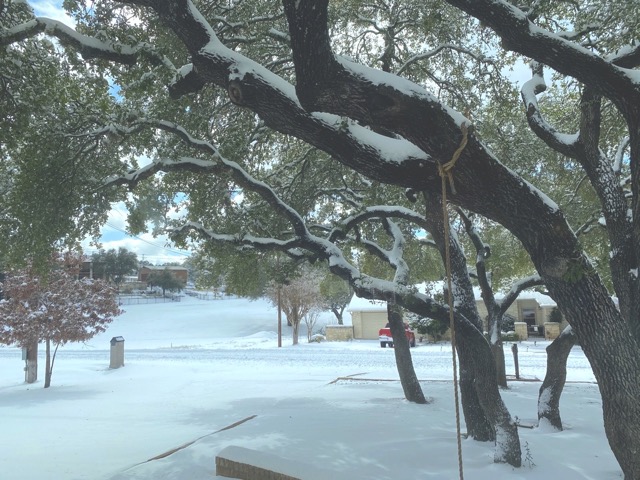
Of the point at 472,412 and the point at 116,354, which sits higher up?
the point at 472,412

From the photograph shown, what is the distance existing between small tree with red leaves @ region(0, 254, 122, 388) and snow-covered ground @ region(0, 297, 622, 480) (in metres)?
1.56

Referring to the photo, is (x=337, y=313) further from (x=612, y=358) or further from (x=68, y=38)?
(x=612, y=358)

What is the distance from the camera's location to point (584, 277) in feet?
14.2

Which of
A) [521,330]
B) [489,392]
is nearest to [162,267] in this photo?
[521,330]

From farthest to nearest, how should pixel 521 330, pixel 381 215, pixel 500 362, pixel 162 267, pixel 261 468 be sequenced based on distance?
pixel 162 267 < pixel 521 330 < pixel 500 362 < pixel 381 215 < pixel 261 468

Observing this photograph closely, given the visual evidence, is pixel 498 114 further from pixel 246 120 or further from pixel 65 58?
pixel 65 58

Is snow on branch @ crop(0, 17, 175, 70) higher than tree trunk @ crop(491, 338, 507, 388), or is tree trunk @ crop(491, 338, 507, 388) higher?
snow on branch @ crop(0, 17, 175, 70)

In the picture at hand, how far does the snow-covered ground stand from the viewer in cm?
632

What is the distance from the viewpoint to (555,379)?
8039 mm

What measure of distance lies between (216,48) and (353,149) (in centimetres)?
148

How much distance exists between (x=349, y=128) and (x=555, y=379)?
19.2ft

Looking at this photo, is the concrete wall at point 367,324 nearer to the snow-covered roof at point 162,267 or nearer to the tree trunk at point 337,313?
the tree trunk at point 337,313

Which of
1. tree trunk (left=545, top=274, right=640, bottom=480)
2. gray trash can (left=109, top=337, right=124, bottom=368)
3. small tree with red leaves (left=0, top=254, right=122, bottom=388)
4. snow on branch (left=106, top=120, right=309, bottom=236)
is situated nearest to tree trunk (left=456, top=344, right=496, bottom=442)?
tree trunk (left=545, top=274, right=640, bottom=480)

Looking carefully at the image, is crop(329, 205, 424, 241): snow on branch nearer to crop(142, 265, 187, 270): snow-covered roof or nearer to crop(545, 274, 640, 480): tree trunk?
crop(545, 274, 640, 480): tree trunk
